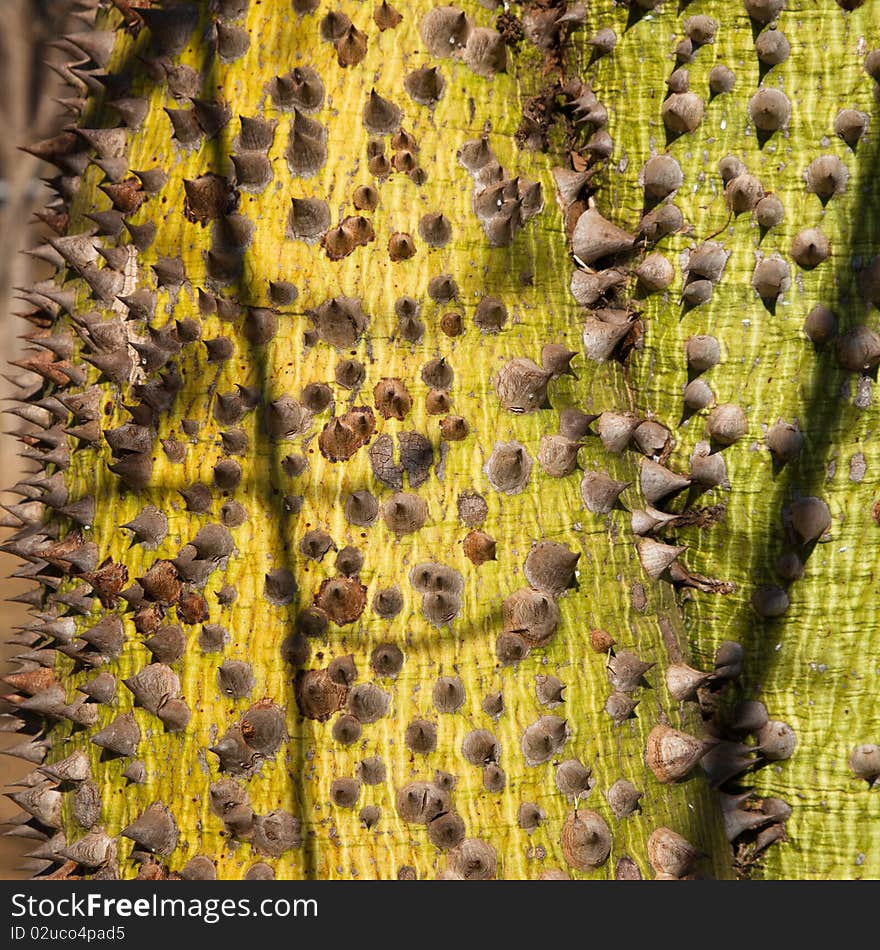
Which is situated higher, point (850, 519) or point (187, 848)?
point (850, 519)

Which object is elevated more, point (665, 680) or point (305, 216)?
point (305, 216)

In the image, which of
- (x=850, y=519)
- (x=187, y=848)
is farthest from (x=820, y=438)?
(x=187, y=848)

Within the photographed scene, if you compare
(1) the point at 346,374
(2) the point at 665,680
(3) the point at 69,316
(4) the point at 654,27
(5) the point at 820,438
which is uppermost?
(4) the point at 654,27

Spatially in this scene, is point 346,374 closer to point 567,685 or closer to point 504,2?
point 567,685

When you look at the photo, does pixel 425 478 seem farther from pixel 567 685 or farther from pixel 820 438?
pixel 820 438

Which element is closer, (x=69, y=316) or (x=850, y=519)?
(x=850, y=519)

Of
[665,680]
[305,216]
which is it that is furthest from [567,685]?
[305,216]
